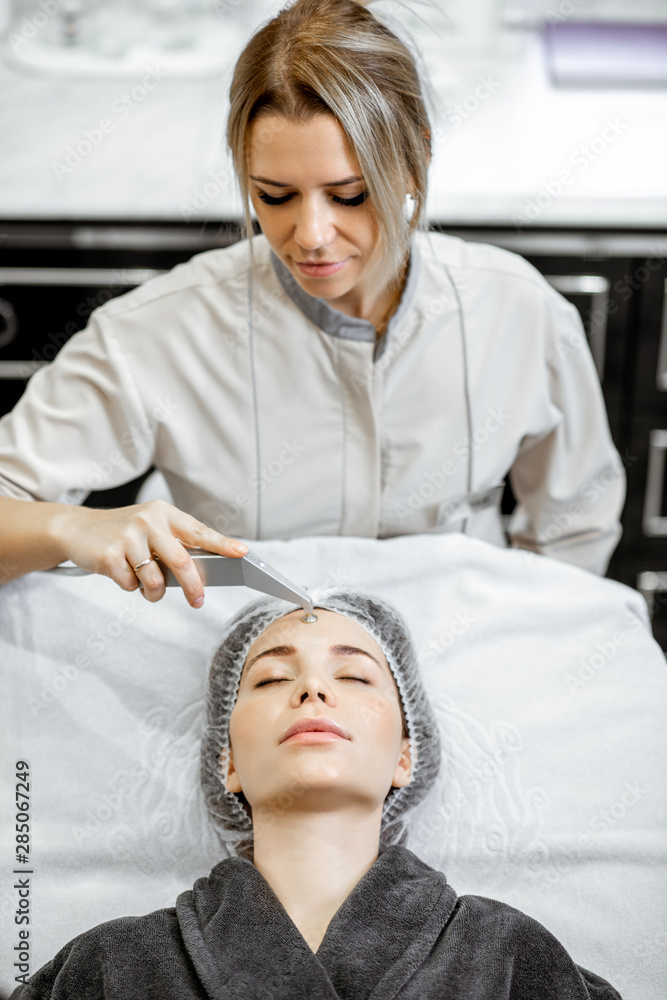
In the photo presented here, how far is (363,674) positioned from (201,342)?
Answer: 1.87 ft

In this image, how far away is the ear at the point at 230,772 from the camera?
1223 mm

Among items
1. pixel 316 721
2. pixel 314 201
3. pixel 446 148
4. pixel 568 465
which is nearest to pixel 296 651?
pixel 316 721

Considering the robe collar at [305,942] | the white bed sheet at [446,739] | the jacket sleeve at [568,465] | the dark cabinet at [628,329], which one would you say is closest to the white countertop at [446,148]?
the dark cabinet at [628,329]

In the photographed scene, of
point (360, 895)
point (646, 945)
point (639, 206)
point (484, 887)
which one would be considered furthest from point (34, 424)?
point (639, 206)

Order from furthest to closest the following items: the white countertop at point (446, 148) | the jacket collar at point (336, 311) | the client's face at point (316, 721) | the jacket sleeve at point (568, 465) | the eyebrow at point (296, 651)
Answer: the white countertop at point (446, 148) < the jacket sleeve at point (568, 465) < the jacket collar at point (336, 311) < the eyebrow at point (296, 651) < the client's face at point (316, 721)

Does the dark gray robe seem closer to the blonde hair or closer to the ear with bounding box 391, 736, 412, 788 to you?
the ear with bounding box 391, 736, 412, 788

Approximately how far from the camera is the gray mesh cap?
1.25 metres

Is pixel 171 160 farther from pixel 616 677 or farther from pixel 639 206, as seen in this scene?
pixel 616 677

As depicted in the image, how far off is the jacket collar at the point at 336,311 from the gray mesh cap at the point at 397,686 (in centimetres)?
40

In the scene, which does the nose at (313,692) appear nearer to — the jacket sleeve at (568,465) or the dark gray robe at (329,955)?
the dark gray robe at (329,955)

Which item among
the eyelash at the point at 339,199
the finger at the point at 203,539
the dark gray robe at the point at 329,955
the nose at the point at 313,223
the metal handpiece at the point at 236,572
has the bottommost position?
the dark gray robe at the point at 329,955

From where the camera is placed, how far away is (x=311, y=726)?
1.14 metres

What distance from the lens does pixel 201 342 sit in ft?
4.71

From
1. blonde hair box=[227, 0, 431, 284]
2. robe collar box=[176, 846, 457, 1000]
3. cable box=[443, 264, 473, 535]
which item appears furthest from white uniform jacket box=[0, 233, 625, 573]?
robe collar box=[176, 846, 457, 1000]
